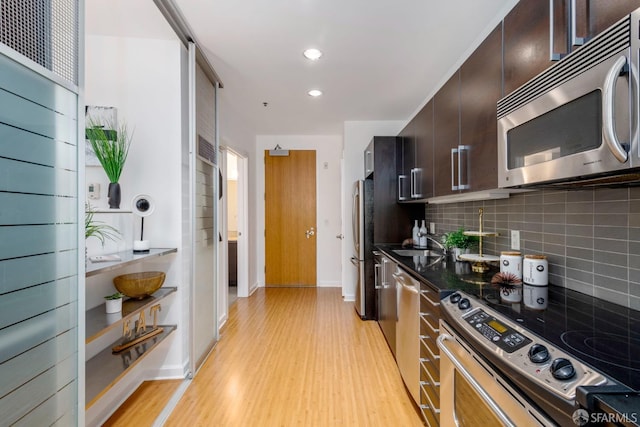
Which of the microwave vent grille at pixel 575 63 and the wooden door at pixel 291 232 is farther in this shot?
the wooden door at pixel 291 232

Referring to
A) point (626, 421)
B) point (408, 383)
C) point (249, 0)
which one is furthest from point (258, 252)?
point (626, 421)

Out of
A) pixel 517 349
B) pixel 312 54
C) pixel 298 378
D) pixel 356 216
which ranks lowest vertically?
pixel 298 378

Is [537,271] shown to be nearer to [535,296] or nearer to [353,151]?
[535,296]

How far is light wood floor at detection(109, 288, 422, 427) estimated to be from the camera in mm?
1917

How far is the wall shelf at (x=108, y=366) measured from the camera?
1510mm

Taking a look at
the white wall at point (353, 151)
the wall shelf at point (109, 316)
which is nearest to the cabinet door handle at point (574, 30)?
the wall shelf at point (109, 316)

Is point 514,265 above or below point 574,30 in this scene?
below

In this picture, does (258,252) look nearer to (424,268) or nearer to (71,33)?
(424,268)

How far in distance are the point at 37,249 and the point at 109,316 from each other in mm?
848

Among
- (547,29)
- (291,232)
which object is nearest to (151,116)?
(547,29)

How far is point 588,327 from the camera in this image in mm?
1014

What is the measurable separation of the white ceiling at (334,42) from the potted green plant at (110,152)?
74 centimetres

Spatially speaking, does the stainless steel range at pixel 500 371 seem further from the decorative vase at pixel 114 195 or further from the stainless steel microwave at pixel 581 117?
the decorative vase at pixel 114 195

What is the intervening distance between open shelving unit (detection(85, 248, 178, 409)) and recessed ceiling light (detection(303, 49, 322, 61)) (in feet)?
6.11
